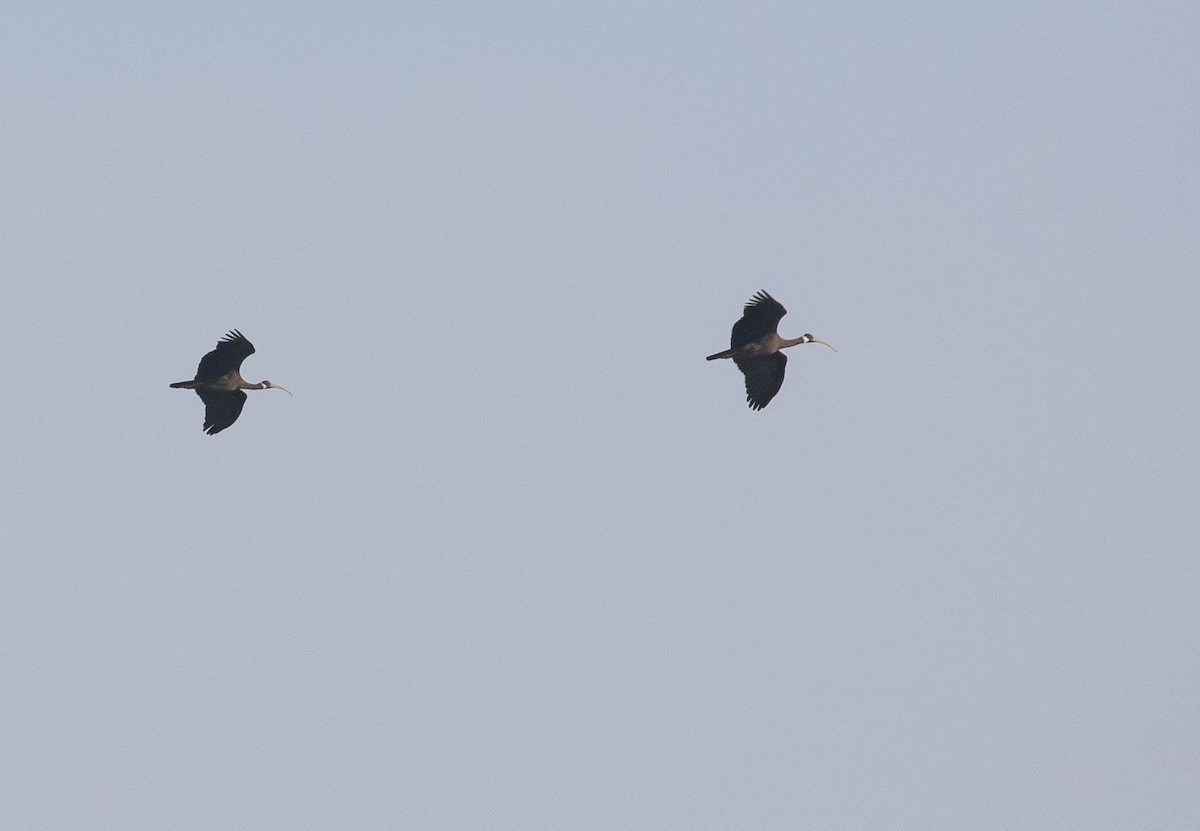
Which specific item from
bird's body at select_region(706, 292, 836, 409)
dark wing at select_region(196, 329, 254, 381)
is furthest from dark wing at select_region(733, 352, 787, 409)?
dark wing at select_region(196, 329, 254, 381)

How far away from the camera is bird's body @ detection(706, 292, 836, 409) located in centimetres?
6206

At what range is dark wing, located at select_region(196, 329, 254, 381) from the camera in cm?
6147

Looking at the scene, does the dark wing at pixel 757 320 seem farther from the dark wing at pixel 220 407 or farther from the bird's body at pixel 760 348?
the dark wing at pixel 220 407

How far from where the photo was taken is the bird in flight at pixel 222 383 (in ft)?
202

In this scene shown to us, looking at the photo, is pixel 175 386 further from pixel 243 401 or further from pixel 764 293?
pixel 764 293

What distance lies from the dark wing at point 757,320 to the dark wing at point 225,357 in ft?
36.1

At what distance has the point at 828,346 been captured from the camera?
2559 inches

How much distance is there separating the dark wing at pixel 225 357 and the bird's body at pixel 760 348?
1058cm

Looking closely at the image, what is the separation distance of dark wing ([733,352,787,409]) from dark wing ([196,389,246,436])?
11467 millimetres

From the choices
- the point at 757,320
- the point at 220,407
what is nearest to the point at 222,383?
the point at 220,407

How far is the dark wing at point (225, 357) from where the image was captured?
61.5 metres

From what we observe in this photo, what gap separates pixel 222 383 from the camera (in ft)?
206

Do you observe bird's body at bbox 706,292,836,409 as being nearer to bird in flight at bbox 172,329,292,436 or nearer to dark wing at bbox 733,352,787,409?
dark wing at bbox 733,352,787,409

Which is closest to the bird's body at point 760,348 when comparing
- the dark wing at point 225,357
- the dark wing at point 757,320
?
the dark wing at point 757,320
